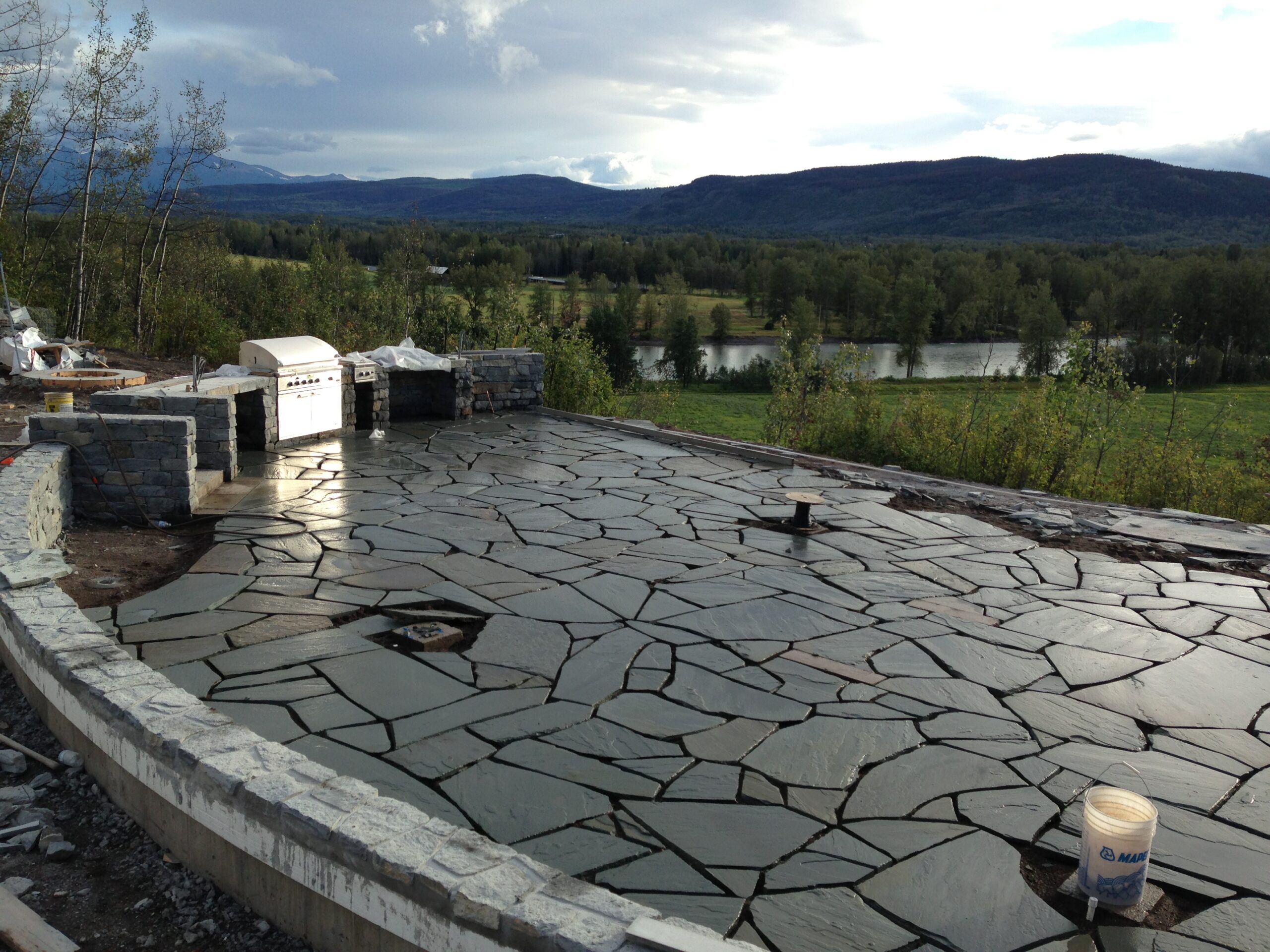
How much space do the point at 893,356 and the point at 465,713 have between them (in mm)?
62882

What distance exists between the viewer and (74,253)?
16.6 meters

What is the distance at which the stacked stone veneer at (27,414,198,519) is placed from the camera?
262 inches

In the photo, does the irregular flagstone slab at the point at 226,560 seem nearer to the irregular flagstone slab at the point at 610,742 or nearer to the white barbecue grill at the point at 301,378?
the irregular flagstone slab at the point at 610,742

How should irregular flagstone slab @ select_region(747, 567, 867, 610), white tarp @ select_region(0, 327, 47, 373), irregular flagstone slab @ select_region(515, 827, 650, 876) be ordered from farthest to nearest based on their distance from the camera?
white tarp @ select_region(0, 327, 47, 373) → irregular flagstone slab @ select_region(747, 567, 867, 610) → irregular flagstone slab @ select_region(515, 827, 650, 876)

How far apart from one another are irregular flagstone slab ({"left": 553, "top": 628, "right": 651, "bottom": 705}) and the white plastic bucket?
2.02 meters

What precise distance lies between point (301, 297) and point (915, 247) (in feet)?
254

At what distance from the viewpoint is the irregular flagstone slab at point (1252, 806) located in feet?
11.3

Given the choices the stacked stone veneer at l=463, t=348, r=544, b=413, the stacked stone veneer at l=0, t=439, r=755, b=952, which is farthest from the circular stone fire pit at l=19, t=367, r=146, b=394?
the stacked stone veneer at l=0, t=439, r=755, b=952

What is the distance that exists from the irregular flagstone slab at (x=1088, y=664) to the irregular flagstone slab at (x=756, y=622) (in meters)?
1.07

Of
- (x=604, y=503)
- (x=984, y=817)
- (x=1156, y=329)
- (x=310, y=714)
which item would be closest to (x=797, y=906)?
(x=984, y=817)

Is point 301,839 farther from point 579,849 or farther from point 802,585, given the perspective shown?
point 802,585

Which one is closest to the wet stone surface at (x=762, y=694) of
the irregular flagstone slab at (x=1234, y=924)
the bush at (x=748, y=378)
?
the irregular flagstone slab at (x=1234, y=924)

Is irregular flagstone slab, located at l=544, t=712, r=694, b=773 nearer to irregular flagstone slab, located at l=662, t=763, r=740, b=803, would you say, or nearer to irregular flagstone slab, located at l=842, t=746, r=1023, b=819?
irregular flagstone slab, located at l=662, t=763, r=740, b=803

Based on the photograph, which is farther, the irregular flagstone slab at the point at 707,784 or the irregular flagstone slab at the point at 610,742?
the irregular flagstone slab at the point at 610,742
